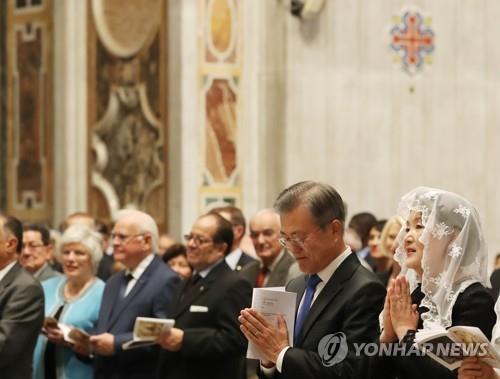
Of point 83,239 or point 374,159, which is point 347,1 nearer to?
point 374,159

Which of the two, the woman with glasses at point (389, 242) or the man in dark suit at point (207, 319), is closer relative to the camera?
the man in dark suit at point (207, 319)

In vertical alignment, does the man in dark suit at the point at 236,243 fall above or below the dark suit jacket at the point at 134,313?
above

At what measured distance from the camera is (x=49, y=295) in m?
9.39

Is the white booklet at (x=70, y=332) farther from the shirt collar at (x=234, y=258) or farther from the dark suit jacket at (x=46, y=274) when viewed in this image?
the shirt collar at (x=234, y=258)

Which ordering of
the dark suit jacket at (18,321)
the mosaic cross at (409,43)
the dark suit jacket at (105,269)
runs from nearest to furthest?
the dark suit jacket at (18,321) < the dark suit jacket at (105,269) < the mosaic cross at (409,43)

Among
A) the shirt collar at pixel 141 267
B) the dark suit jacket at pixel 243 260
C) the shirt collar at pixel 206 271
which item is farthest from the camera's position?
the dark suit jacket at pixel 243 260

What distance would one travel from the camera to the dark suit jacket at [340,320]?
18.2 ft

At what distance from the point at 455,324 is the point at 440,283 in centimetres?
18

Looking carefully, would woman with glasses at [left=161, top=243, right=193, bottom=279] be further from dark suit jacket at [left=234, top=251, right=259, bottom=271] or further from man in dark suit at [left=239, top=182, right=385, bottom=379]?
man in dark suit at [left=239, top=182, right=385, bottom=379]

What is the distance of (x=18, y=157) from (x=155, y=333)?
7.92m

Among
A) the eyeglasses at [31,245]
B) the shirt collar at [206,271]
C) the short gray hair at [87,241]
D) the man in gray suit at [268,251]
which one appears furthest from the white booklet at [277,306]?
the eyeglasses at [31,245]

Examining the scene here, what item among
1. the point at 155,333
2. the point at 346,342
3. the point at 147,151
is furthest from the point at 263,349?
the point at 147,151

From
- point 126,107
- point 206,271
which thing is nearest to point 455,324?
point 206,271

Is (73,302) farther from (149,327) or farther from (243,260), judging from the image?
(149,327)
